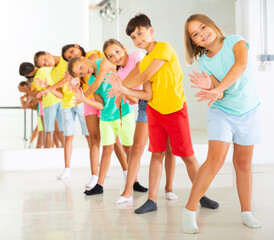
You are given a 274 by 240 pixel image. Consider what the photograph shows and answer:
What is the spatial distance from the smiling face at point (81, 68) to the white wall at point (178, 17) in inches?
84.6

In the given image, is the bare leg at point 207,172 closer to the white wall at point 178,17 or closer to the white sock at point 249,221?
the white sock at point 249,221

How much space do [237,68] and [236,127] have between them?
30cm

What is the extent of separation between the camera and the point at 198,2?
18.3ft

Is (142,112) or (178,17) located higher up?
(178,17)

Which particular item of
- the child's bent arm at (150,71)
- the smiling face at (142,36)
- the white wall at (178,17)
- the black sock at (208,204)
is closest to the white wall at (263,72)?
the white wall at (178,17)

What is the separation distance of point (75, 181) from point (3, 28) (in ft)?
7.06

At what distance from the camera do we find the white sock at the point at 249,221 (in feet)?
7.25

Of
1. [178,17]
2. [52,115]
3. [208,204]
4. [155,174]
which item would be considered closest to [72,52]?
[52,115]

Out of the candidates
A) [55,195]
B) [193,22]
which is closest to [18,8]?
[55,195]

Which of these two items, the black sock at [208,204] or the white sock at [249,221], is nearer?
the white sock at [249,221]

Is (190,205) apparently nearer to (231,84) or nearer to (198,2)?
(231,84)

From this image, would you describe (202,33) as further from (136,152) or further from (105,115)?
(105,115)

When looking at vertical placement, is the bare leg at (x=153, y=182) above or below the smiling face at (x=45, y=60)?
below

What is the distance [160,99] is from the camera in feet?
8.35
